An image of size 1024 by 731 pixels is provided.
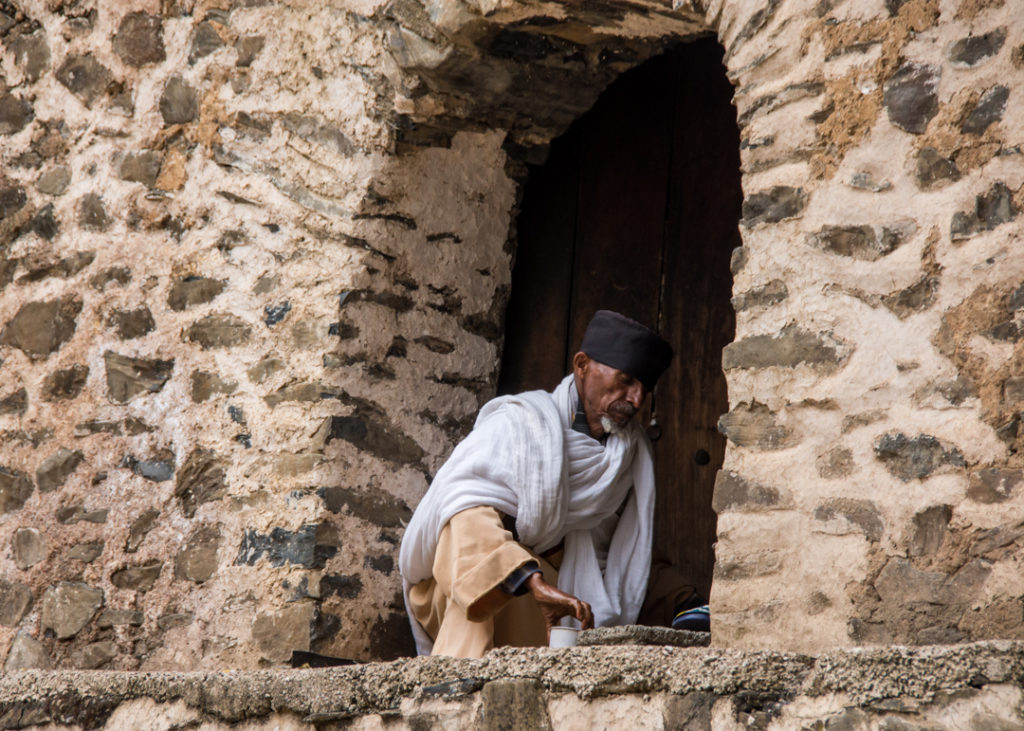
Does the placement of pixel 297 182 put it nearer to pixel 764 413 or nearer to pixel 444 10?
pixel 444 10

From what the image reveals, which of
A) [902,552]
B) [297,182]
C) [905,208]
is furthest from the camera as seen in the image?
[297,182]

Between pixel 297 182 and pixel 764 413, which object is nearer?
pixel 764 413

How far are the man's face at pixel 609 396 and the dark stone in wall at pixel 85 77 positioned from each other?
1.80 meters

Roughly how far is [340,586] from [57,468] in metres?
0.98

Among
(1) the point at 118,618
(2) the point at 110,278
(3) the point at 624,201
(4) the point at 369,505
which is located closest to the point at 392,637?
(4) the point at 369,505

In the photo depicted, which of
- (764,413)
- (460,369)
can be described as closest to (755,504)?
(764,413)

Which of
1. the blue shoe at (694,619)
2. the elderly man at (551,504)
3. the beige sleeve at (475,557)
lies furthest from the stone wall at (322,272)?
the blue shoe at (694,619)

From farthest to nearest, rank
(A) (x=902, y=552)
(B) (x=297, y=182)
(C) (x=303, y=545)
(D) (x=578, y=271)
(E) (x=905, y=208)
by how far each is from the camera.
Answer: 1. (D) (x=578, y=271)
2. (B) (x=297, y=182)
3. (C) (x=303, y=545)
4. (E) (x=905, y=208)
5. (A) (x=902, y=552)

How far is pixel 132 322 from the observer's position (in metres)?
3.84

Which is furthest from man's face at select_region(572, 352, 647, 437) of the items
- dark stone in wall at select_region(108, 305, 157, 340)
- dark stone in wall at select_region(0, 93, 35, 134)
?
dark stone in wall at select_region(0, 93, 35, 134)

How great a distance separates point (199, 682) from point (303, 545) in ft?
2.53

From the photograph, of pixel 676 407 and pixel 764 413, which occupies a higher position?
pixel 676 407

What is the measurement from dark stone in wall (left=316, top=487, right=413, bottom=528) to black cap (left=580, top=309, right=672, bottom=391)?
706 millimetres

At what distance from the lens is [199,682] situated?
2713 millimetres
